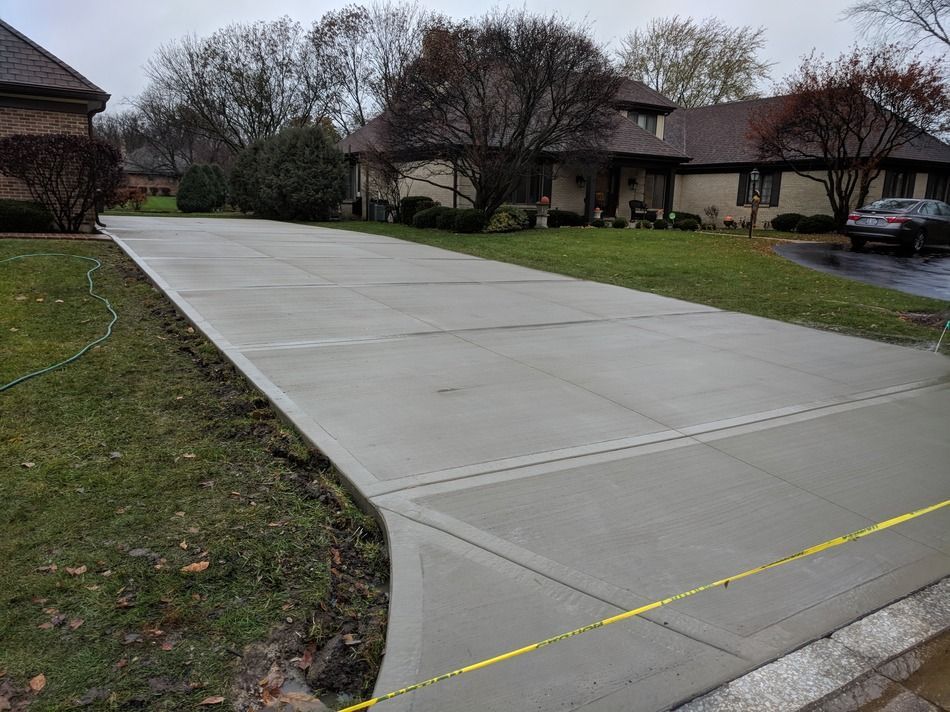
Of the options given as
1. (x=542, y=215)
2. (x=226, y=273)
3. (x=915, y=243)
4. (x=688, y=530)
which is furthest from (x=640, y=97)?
(x=688, y=530)

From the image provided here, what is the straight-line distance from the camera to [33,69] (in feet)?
48.3

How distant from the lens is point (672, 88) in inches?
1815

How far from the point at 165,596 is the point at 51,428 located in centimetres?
216

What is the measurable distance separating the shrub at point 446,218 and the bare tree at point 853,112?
40.1 ft

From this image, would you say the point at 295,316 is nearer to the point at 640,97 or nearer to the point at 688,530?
the point at 688,530

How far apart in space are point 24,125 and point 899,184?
31.8 m

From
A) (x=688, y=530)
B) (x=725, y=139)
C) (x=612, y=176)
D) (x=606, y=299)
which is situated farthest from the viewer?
(x=725, y=139)

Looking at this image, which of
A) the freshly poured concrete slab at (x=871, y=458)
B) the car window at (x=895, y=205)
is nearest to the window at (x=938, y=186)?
the car window at (x=895, y=205)

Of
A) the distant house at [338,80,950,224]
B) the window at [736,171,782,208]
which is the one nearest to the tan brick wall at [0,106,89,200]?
the distant house at [338,80,950,224]

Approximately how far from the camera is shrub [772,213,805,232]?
86.1ft

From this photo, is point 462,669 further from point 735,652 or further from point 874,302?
point 874,302

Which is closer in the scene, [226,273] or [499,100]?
[226,273]

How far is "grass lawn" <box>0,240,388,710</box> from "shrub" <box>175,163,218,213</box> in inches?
1231

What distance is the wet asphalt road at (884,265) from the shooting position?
13.0m
